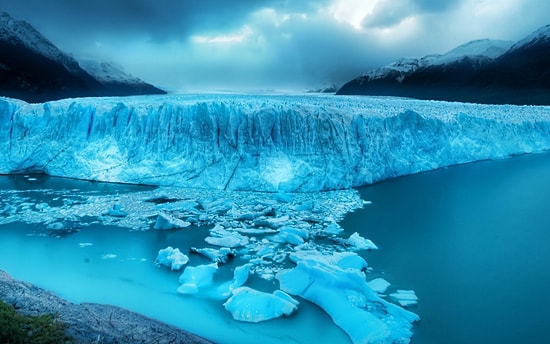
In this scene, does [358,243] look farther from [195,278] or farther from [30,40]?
[30,40]

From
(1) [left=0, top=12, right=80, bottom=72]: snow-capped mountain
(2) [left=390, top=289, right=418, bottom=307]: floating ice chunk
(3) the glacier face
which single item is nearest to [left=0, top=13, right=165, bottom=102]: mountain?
(1) [left=0, top=12, right=80, bottom=72]: snow-capped mountain

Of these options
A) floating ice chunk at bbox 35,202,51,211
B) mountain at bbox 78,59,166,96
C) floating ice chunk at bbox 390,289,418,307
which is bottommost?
floating ice chunk at bbox 35,202,51,211

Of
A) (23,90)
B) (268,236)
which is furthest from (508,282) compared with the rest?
(23,90)

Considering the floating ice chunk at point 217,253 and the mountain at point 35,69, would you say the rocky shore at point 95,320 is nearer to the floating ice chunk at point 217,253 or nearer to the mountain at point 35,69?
the floating ice chunk at point 217,253

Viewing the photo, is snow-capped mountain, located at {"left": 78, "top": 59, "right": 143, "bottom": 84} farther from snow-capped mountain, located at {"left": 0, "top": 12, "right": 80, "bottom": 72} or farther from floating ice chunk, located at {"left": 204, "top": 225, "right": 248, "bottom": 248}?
floating ice chunk, located at {"left": 204, "top": 225, "right": 248, "bottom": 248}

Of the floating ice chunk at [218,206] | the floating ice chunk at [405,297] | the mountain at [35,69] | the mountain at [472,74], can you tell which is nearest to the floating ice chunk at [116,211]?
the floating ice chunk at [218,206]

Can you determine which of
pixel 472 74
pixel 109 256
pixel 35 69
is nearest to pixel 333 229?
pixel 109 256

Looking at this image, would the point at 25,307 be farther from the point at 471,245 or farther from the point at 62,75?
the point at 62,75
